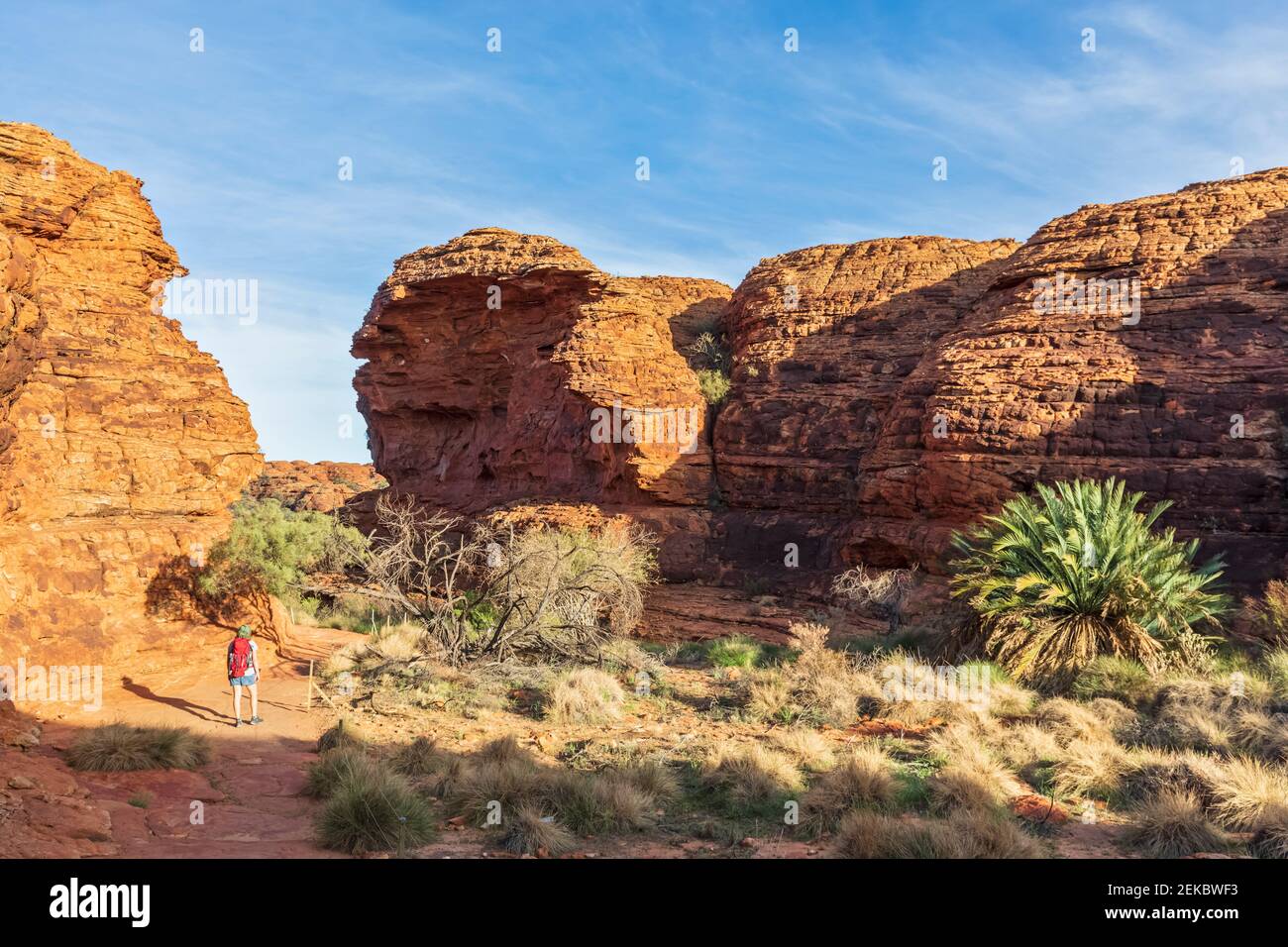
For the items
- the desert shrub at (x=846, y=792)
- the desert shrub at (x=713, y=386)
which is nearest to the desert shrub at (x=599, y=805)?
the desert shrub at (x=846, y=792)

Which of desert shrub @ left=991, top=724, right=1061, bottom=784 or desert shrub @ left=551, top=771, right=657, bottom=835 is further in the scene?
desert shrub @ left=991, top=724, right=1061, bottom=784

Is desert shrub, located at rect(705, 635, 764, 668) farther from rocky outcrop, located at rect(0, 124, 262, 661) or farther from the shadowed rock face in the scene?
rocky outcrop, located at rect(0, 124, 262, 661)

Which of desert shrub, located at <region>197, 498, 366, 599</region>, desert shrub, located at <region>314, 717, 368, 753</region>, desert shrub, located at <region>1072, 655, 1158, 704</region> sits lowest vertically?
desert shrub, located at <region>314, 717, 368, 753</region>

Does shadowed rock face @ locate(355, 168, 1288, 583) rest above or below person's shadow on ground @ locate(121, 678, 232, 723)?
above

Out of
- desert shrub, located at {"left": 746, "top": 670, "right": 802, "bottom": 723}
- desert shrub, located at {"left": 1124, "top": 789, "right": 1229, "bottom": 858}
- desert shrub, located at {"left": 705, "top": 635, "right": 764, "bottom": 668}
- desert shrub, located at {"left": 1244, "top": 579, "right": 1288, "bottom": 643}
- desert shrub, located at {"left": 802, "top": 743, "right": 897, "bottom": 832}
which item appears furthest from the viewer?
desert shrub, located at {"left": 705, "top": 635, "right": 764, "bottom": 668}

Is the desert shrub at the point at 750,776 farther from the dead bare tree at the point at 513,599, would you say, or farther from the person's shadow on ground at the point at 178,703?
the person's shadow on ground at the point at 178,703

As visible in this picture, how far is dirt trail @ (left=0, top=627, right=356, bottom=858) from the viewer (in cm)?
695

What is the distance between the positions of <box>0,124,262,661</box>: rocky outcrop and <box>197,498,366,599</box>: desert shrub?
424 millimetres

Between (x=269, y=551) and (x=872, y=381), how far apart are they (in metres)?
17.8

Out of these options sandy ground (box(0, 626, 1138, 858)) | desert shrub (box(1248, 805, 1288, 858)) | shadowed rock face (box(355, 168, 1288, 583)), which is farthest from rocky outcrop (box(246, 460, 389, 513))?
desert shrub (box(1248, 805, 1288, 858))

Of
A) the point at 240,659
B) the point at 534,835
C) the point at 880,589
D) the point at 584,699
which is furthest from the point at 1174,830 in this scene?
the point at 880,589

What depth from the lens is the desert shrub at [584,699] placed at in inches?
466
